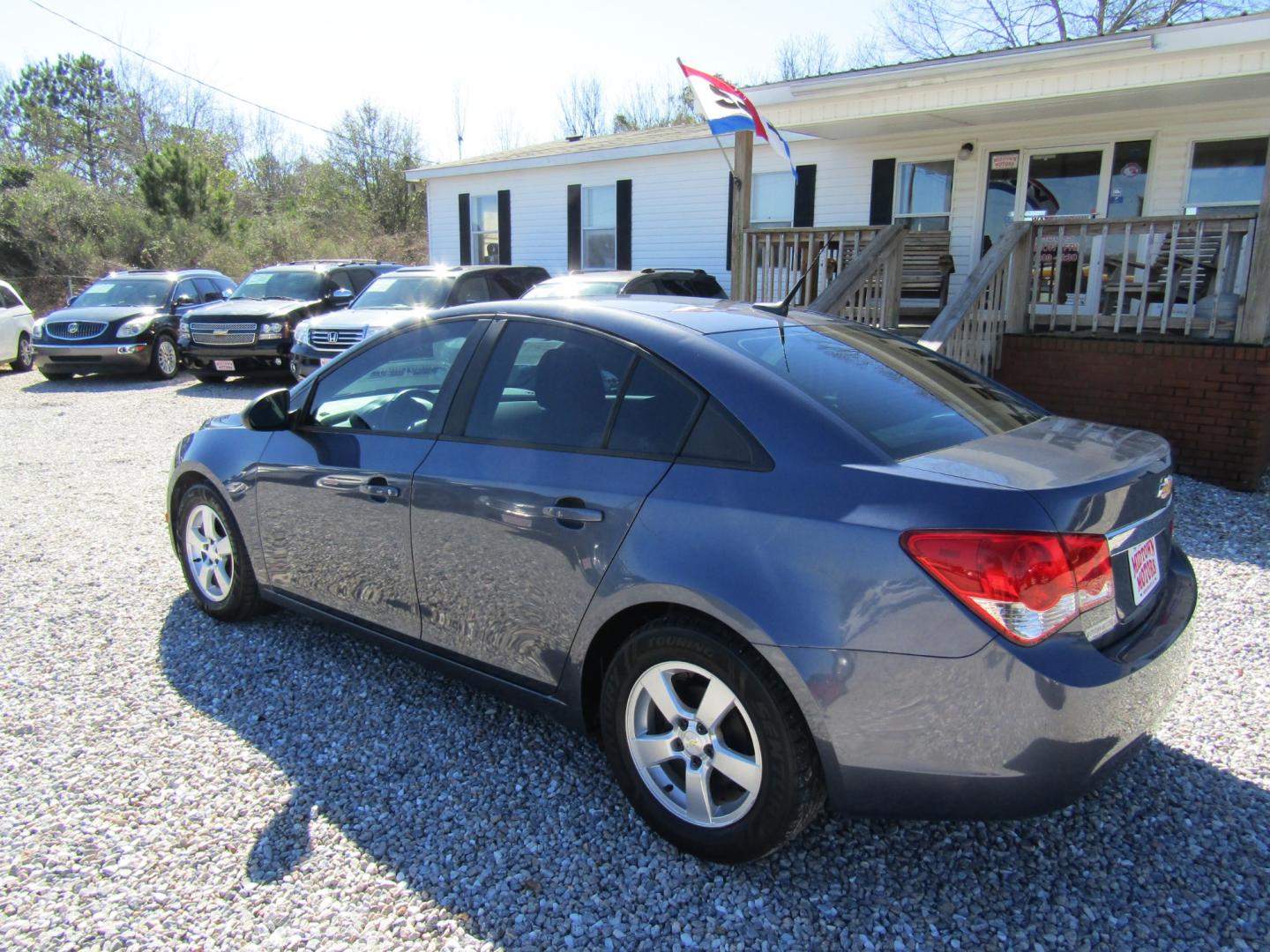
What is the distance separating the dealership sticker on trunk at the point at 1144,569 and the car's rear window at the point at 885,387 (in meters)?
0.53

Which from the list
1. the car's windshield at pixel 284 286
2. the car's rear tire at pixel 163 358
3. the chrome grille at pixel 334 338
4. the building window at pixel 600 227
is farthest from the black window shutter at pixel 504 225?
the chrome grille at pixel 334 338

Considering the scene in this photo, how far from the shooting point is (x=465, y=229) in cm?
1847

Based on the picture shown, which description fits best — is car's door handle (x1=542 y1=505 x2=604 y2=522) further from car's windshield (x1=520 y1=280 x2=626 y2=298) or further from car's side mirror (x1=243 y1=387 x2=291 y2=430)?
car's windshield (x1=520 y1=280 x2=626 y2=298)

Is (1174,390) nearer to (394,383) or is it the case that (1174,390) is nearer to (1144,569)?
(1144,569)

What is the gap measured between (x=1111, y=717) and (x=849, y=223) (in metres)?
11.4

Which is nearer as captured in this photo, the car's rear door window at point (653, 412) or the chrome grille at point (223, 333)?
the car's rear door window at point (653, 412)

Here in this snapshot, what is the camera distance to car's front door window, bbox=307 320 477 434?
3.23 meters

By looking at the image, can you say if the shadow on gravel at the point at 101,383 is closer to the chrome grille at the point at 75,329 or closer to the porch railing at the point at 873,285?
the chrome grille at the point at 75,329

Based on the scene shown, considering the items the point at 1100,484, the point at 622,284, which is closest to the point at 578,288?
the point at 622,284

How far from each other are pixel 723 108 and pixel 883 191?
4.39m

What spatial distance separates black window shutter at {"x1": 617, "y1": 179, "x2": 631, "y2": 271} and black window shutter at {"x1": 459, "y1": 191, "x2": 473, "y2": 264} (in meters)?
4.15

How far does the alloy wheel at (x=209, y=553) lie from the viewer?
13.3 ft

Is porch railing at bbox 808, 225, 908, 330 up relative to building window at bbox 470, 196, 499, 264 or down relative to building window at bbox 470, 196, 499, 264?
down

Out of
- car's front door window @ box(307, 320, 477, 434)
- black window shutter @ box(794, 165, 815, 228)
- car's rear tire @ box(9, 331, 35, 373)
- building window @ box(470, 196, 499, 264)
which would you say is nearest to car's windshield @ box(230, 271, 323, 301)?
car's rear tire @ box(9, 331, 35, 373)
